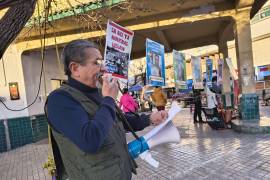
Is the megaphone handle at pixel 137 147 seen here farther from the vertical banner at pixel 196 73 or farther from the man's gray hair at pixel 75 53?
the vertical banner at pixel 196 73

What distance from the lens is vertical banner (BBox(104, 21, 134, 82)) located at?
15.6ft

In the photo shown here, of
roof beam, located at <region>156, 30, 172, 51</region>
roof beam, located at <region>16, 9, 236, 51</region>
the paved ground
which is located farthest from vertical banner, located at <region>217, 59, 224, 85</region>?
the paved ground

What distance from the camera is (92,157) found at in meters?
1.55

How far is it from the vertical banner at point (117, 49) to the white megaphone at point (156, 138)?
2675 millimetres

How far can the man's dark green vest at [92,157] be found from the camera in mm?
1562

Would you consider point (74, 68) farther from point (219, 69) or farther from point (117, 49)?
point (219, 69)

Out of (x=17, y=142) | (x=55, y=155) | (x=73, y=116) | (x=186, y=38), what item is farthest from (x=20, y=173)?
(x=186, y=38)

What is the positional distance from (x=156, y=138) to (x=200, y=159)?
3.89 metres

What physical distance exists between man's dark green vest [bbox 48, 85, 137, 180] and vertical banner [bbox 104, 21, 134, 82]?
305cm

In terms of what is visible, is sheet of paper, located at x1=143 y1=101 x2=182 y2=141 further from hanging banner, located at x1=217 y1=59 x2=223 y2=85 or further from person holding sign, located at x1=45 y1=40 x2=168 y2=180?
hanging banner, located at x1=217 y1=59 x2=223 y2=85

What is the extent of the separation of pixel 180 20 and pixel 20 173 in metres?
6.18

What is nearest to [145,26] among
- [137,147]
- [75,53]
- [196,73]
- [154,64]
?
[154,64]

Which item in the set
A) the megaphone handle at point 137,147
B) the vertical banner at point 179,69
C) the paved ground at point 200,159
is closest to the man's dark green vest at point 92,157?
the megaphone handle at point 137,147

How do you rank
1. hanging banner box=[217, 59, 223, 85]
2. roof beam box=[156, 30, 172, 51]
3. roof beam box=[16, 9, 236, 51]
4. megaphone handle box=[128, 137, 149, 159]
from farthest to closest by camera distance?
roof beam box=[156, 30, 172, 51], hanging banner box=[217, 59, 223, 85], roof beam box=[16, 9, 236, 51], megaphone handle box=[128, 137, 149, 159]
